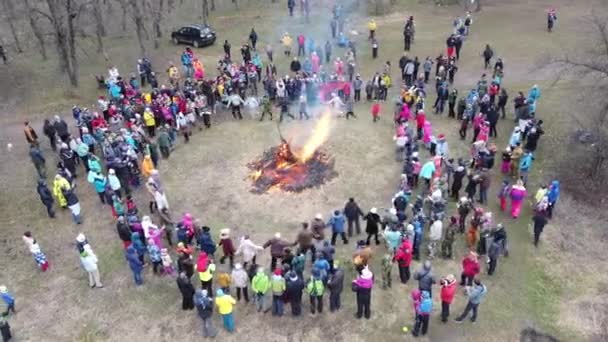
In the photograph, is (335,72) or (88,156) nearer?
(88,156)

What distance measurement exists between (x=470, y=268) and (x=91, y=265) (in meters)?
10.3

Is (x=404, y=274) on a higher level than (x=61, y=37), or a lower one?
lower

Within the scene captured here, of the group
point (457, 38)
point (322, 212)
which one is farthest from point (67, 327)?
point (457, 38)

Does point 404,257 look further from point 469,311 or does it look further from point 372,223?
point 469,311

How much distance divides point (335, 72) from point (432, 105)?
5007 mm

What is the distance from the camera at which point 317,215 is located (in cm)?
1778

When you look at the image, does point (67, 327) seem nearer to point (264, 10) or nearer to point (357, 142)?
point (357, 142)

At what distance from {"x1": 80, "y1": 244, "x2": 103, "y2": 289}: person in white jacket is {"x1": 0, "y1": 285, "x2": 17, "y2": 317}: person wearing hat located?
79.6 inches

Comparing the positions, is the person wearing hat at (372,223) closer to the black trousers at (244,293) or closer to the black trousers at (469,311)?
the black trousers at (469,311)

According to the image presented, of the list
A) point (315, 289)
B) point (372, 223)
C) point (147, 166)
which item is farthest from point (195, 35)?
point (315, 289)

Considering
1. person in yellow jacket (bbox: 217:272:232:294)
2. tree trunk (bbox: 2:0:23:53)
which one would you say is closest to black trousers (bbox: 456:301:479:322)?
person in yellow jacket (bbox: 217:272:232:294)

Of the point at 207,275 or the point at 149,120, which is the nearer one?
the point at 207,275

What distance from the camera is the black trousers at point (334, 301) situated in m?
14.9

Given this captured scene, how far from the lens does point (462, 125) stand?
73.6 feet
